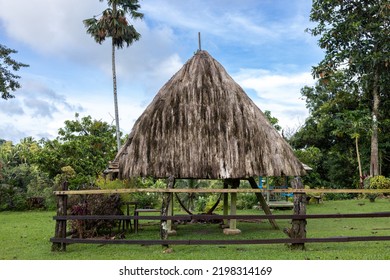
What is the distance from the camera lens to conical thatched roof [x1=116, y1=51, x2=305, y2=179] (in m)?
10.8

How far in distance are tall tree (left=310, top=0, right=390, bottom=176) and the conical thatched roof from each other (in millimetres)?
19266

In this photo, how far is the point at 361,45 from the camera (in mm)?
29719

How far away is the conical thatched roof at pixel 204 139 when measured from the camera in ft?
35.6

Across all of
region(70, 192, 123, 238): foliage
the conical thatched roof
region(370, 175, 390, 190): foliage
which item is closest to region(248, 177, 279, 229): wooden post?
the conical thatched roof

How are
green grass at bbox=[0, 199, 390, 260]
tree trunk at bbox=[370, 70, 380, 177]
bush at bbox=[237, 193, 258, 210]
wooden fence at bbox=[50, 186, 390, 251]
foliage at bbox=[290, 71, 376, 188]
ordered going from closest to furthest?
green grass at bbox=[0, 199, 390, 260] → wooden fence at bbox=[50, 186, 390, 251] → bush at bbox=[237, 193, 258, 210] → tree trunk at bbox=[370, 70, 380, 177] → foliage at bbox=[290, 71, 376, 188]

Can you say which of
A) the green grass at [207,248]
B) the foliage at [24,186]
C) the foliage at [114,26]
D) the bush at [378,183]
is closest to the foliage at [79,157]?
the foliage at [24,186]

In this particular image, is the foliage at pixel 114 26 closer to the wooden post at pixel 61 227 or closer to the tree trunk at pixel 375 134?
the tree trunk at pixel 375 134

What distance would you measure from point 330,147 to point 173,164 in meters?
27.9

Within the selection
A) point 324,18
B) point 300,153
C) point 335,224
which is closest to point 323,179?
point 300,153

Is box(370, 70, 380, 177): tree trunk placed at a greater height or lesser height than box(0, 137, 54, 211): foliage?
greater

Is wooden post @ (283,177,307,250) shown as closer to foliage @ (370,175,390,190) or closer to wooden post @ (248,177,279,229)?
wooden post @ (248,177,279,229)

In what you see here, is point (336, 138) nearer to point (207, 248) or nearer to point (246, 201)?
point (246, 201)

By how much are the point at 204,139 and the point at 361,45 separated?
2274 centimetres

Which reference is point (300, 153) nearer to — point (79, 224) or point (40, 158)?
point (40, 158)
